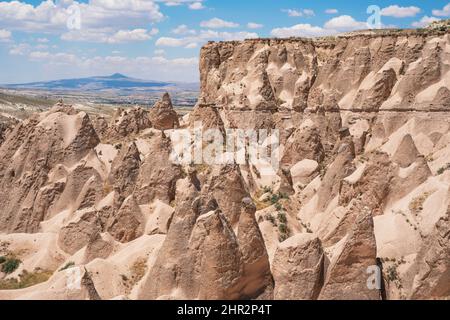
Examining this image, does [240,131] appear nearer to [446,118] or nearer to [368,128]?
[368,128]

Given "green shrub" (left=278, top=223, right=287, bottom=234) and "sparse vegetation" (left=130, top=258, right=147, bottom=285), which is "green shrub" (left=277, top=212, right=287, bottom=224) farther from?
"sparse vegetation" (left=130, top=258, right=147, bottom=285)

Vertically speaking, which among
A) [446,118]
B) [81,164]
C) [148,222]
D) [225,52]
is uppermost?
[225,52]

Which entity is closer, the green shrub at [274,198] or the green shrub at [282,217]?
the green shrub at [282,217]

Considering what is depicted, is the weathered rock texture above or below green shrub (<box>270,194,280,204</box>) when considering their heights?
above

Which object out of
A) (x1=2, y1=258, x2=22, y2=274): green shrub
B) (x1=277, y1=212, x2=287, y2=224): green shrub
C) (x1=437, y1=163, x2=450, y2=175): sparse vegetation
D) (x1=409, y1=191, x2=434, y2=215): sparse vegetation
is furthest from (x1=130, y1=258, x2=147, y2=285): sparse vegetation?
(x1=437, y1=163, x2=450, y2=175): sparse vegetation

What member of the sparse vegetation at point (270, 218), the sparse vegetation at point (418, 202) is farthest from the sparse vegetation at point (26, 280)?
the sparse vegetation at point (418, 202)

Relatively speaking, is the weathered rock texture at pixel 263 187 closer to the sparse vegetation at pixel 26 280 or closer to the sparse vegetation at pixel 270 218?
the sparse vegetation at pixel 270 218

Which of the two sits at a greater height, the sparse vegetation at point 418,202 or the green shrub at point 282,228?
the sparse vegetation at point 418,202
